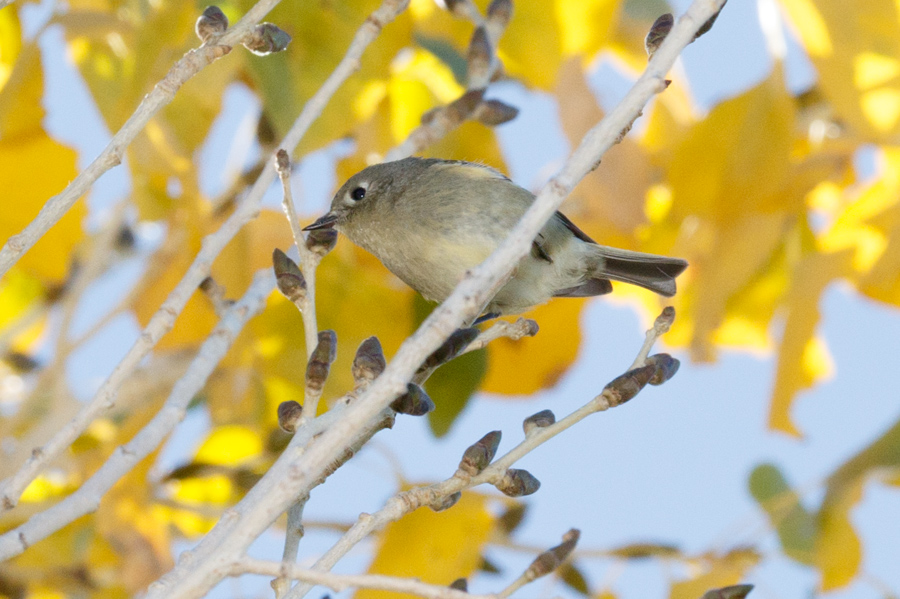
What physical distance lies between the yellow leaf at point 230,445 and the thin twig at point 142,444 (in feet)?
4.03

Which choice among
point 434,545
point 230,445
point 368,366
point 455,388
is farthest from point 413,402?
point 230,445

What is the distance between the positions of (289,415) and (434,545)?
93 cm

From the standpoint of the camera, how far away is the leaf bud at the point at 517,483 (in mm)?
1360

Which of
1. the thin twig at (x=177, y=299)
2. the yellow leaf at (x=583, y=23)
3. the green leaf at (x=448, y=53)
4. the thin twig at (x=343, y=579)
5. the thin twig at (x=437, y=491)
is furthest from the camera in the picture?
the green leaf at (x=448, y=53)

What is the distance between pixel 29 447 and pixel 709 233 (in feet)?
6.95

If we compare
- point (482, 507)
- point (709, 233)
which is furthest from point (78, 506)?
point (709, 233)

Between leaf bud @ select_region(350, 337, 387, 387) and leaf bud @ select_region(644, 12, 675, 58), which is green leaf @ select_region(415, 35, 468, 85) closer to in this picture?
leaf bud @ select_region(644, 12, 675, 58)

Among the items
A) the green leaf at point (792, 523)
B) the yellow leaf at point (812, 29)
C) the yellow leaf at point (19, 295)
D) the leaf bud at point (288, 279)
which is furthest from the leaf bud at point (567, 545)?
the yellow leaf at point (19, 295)

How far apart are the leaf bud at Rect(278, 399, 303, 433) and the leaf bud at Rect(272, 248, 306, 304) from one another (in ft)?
0.63

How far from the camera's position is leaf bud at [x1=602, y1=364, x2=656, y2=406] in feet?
4.38

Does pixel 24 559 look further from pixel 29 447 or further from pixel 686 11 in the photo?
pixel 686 11

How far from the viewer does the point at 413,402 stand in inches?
52.7

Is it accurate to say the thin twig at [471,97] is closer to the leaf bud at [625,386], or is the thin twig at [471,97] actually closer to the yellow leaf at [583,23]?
the yellow leaf at [583,23]

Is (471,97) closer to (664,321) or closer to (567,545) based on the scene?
(664,321)
